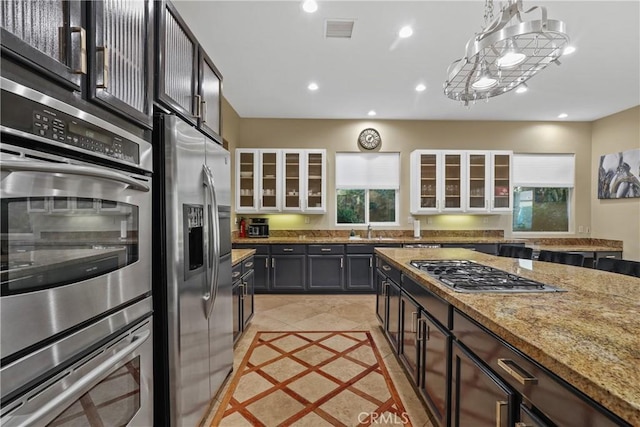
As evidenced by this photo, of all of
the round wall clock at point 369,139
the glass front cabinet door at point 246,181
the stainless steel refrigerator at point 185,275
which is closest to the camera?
the stainless steel refrigerator at point 185,275

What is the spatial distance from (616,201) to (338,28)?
18.1 ft

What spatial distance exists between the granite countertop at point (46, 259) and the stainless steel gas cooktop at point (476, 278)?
1573 mm

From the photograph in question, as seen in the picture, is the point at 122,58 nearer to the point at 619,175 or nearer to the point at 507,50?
the point at 507,50

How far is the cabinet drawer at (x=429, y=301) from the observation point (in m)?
1.59

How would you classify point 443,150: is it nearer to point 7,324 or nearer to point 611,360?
point 611,360

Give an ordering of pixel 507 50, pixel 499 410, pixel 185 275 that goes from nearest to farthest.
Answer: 1. pixel 499 410
2. pixel 185 275
3. pixel 507 50

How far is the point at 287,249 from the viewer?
4816 mm

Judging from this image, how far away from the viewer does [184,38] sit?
185 centimetres

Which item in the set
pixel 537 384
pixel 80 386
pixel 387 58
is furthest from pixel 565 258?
pixel 80 386

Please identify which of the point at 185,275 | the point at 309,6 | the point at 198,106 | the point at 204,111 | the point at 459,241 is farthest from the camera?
the point at 459,241

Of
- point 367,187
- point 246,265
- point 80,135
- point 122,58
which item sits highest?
point 122,58

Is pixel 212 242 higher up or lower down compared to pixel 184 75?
lower down

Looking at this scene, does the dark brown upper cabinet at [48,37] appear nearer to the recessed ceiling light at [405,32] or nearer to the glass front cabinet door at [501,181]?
the recessed ceiling light at [405,32]

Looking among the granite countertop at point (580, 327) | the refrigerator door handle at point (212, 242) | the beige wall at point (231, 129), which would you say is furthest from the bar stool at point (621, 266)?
the beige wall at point (231, 129)
